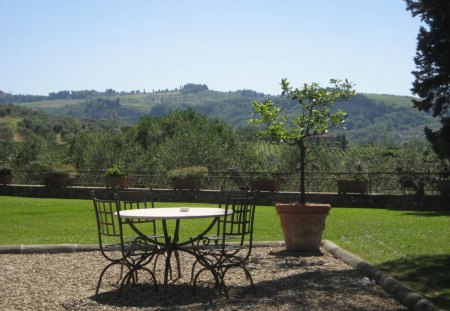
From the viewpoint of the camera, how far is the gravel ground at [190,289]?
5770 millimetres

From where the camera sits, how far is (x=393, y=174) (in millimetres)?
19328

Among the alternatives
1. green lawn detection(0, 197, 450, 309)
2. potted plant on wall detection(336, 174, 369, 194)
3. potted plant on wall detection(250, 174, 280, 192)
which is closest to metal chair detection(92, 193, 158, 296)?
green lawn detection(0, 197, 450, 309)

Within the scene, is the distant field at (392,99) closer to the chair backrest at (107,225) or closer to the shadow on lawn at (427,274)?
the shadow on lawn at (427,274)

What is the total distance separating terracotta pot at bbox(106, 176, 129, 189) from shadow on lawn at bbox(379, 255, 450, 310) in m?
14.8

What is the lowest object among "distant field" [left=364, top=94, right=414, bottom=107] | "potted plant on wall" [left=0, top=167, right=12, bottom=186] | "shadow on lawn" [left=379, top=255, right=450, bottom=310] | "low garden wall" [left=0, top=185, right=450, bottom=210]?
"low garden wall" [left=0, top=185, right=450, bottom=210]

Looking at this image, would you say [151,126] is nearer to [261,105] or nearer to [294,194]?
[294,194]

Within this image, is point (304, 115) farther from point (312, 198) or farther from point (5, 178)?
point (5, 178)

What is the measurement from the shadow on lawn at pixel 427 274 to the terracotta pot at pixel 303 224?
1513mm

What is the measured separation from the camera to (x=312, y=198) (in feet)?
61.4

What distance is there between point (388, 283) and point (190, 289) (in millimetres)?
2113

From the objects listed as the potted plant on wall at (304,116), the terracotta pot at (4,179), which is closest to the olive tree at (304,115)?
the potted plant on wall at (304,116)

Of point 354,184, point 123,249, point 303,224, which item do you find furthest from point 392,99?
point 123,249

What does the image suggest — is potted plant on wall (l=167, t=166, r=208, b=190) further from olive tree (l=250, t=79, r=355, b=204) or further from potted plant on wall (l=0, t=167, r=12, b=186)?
olive tree (l=250, t=79, r=355, b=204)

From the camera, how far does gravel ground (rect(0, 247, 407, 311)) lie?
577cm
